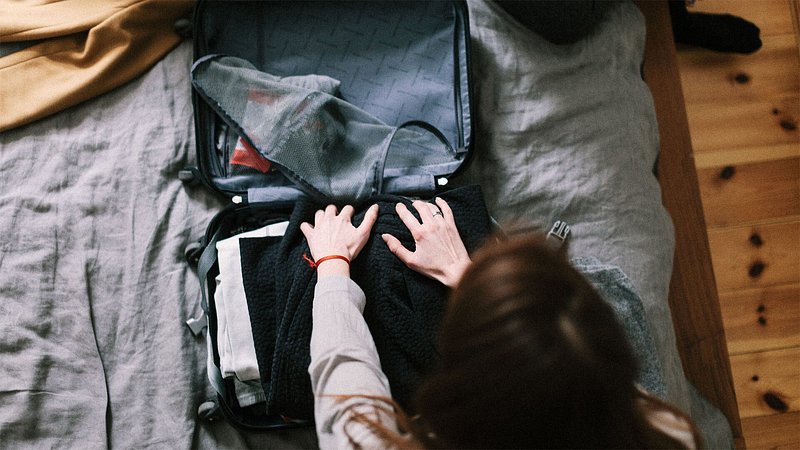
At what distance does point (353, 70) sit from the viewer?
3.56 ft

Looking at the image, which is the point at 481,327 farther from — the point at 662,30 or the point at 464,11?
the point at 662,30

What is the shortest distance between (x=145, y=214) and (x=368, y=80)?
1.32ft

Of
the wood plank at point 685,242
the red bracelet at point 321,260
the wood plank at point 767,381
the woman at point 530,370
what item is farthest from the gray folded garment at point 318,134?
the wood plank at point 767,381

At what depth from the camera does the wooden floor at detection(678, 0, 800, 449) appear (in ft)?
4.24

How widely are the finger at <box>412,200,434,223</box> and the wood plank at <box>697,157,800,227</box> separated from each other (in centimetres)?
70

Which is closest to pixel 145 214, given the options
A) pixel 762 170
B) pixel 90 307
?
pixel 90 307

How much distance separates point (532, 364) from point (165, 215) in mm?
669

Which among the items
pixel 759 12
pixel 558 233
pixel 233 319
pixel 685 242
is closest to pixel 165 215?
pixel 233 319

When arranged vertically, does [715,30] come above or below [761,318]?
above

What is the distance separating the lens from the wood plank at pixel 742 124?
1.37 metres

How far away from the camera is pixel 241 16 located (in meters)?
1.09

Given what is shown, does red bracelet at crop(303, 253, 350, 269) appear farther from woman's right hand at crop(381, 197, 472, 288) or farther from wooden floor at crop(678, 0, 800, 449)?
wooden floor at crop(678, 0, 800, 449)

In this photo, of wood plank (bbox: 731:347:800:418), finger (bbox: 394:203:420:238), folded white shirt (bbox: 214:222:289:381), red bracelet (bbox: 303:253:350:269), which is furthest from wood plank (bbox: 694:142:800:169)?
folded white shirt (bbox: 214:222:289:381)

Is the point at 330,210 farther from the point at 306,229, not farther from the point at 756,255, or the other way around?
the point at 756,255
